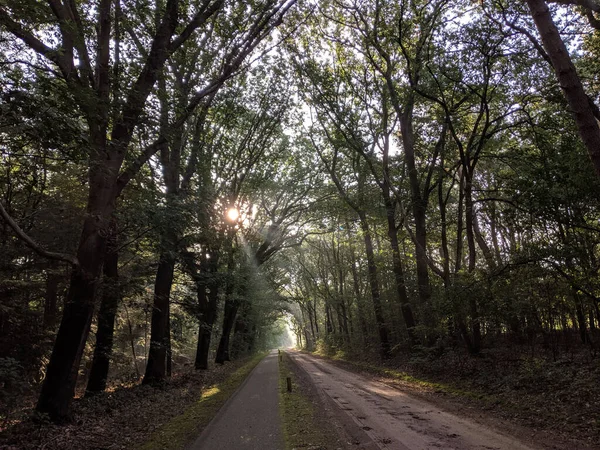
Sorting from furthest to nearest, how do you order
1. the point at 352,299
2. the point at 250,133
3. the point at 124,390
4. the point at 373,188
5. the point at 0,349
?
the point at 352,299, the point at 373,188, the point at 250,133, the point at 124,390, the point at 0,349

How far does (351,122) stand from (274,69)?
→ 4767 mm

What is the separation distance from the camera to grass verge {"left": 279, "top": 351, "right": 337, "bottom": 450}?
260 inches

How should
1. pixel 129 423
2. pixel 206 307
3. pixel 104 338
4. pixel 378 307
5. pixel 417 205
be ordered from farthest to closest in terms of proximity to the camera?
pixel 378 307
pixel 206 307
pixel 417 205
pixel 104 338
pixel 129 423

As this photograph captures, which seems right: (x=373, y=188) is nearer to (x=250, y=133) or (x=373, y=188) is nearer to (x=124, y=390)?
(x=250, y=133)

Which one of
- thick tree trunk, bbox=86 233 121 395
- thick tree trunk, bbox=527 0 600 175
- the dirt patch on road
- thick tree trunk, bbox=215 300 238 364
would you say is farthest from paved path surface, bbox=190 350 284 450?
thick tree trunk, bbox=215 300 238 364

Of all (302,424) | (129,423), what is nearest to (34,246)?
(129,423)

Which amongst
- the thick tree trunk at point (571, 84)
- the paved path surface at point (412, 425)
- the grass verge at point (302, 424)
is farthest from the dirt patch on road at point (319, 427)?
the thick tree trunk at point (571, 84)

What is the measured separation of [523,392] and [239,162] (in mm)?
15528

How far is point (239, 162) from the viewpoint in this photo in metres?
19.0

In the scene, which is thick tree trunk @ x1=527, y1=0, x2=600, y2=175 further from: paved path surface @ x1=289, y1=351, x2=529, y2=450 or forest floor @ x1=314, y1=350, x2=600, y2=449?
paved path surface @ x1=289, y1=351, x2=529, y2=450

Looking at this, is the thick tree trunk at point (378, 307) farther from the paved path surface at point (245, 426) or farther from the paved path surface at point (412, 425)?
the paved path surface at point (245, 426)

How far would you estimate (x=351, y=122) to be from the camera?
689 inches

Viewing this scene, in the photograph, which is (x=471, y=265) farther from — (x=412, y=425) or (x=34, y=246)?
(x=34, y=246)

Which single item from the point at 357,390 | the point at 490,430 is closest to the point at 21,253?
the point at 357,390
